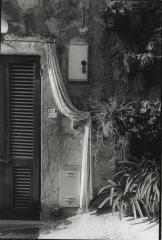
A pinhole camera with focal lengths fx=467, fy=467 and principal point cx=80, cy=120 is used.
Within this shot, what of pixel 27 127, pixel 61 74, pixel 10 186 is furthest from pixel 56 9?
pixel 10 186

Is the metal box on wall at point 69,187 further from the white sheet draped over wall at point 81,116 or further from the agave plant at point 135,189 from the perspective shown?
the agave plant at point 135,189

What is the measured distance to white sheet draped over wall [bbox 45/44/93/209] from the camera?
4915 millimetres

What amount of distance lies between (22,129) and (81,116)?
0.63m

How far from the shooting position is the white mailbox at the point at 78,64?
15.9 feet

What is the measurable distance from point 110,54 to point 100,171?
1.24m

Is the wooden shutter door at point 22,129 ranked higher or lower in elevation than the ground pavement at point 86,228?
higher

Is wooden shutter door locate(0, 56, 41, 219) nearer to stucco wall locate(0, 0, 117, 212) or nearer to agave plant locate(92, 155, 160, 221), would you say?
stucco wall locate(0, 0, 117, 212)

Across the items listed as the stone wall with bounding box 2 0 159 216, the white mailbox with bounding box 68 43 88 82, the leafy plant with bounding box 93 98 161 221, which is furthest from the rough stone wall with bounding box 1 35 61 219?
the leafy plant with bounding box 93 98 161 221

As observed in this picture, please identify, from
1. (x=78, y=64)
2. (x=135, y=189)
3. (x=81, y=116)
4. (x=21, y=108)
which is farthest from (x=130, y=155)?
(x=21, y=108)

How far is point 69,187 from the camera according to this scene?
4992 mm

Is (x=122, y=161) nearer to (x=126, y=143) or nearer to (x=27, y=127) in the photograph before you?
(x=126, y=143)

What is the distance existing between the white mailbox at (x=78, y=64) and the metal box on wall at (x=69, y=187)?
0.96m

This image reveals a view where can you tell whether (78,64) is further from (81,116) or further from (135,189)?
(135,189)

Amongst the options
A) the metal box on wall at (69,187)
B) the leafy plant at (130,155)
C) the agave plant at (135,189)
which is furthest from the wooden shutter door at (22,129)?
the agave plant at (135,189)
